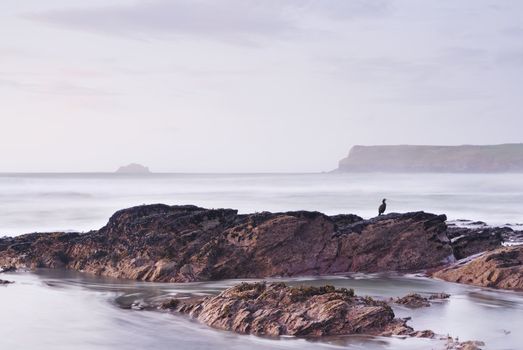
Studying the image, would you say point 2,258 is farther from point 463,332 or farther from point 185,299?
point 463,332

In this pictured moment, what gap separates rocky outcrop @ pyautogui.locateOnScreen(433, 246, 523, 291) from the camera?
2436cm

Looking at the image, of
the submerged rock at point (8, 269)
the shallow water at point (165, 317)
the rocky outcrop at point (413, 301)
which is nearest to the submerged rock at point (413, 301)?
the rocky outcrop at point (413, 301)

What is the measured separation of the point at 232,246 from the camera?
90.8 feet

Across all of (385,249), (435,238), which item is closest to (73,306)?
(385,249)

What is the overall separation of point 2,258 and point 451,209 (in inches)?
2148

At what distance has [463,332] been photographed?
682 inches

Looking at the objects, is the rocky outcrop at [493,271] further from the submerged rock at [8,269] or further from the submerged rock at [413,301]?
the submerged rock at [8,269]

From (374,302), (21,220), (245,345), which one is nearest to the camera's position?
(245,345)

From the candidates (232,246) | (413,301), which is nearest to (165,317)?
(413,301)

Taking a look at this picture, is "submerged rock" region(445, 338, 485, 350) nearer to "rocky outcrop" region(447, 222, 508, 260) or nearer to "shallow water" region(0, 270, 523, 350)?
"shallow water" region(0, 270, 523, 350)

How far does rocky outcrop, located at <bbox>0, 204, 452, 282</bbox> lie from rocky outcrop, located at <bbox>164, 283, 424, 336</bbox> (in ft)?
24.5

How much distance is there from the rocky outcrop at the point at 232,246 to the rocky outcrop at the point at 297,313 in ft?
24.5

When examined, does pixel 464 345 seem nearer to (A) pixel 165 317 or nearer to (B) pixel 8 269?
(A) pixel 165 317

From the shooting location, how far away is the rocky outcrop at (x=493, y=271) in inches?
959
